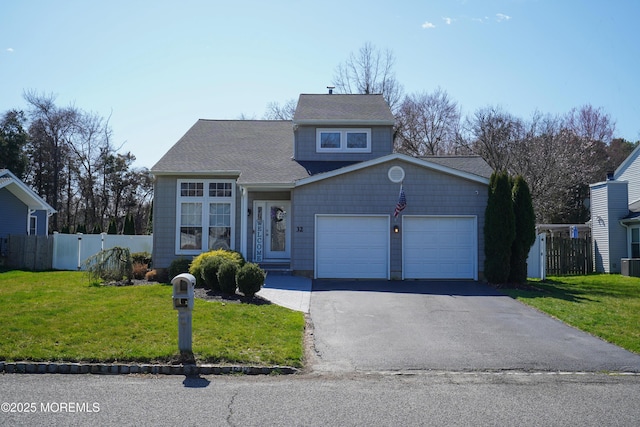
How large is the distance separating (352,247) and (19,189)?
17.6m

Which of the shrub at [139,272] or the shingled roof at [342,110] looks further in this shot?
the shingled roof at [342,110]

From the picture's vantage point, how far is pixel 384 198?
1695 centimetres

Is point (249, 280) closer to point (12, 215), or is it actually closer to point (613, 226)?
point (613, 226)

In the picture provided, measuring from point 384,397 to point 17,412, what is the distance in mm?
4090

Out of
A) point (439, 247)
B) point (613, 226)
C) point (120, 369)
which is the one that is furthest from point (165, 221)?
point (613, 226)

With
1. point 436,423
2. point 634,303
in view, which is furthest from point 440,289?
point 436,423

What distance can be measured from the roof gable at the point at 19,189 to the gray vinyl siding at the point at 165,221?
10.5 meters

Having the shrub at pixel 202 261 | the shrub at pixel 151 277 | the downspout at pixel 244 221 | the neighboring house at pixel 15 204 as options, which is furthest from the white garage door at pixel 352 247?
the neighboring house at pixel 15 204

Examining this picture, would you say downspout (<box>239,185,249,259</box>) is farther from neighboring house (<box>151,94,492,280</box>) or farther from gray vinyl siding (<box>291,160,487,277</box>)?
gray vinyl siding (<box>291,160,487,277</box>)

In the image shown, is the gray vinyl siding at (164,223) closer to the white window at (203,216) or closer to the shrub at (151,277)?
the white window at (203,216)

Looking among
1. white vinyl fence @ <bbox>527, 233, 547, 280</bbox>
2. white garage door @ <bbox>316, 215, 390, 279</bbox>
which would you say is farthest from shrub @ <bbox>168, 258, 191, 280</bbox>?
white vinyl fence @ <bbox>527, 233, 547, 280</bbox>

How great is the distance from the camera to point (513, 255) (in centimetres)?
1659

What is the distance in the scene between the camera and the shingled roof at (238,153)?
59.3 feet

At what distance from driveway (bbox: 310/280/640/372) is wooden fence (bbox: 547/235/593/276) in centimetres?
876
